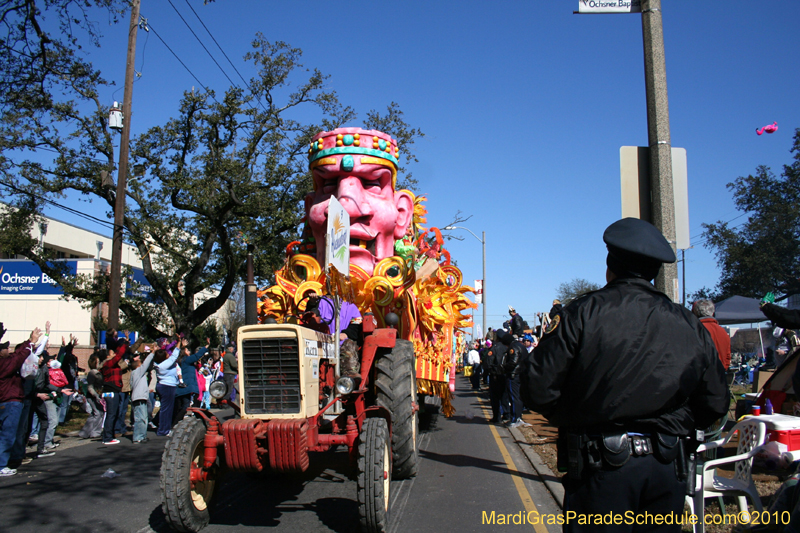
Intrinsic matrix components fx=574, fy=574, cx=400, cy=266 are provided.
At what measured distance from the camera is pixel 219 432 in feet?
16.4

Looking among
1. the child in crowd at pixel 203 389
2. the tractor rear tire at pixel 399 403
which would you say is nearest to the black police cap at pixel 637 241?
the tractor rear tire at pixel 399 403

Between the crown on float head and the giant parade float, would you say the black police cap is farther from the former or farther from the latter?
the crown on float head

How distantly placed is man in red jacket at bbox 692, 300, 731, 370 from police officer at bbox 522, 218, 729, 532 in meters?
3.43

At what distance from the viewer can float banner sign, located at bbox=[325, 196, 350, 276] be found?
18.3ft

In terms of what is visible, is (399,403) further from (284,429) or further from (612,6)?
(612,6)

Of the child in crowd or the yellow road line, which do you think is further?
the child in crowd

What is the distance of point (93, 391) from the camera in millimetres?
10406

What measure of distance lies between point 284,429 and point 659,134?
12.7 feet

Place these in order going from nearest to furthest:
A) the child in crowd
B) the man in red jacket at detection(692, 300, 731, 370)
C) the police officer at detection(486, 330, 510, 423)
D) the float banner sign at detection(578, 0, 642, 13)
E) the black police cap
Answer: the black police cap < the float banner sign at detection(578, 0, 642, 13) < the man in red jacket at detection(692, 300, 731, 370) < the police officer at detection(486, 330, 510, 423) < the child in crowd

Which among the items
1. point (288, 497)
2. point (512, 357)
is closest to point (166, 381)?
point (288, 497)

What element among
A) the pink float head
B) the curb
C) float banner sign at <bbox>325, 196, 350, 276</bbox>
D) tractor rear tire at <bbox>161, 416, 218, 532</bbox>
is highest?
the pink float head

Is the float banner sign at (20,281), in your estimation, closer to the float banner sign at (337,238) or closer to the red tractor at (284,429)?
the float banner sign at (337,238)

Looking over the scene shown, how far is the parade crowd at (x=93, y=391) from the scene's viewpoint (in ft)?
23.7

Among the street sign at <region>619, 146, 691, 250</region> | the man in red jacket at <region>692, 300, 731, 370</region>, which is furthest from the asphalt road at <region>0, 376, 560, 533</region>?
the street sign at <region>619, 146, 691, 250</region>
